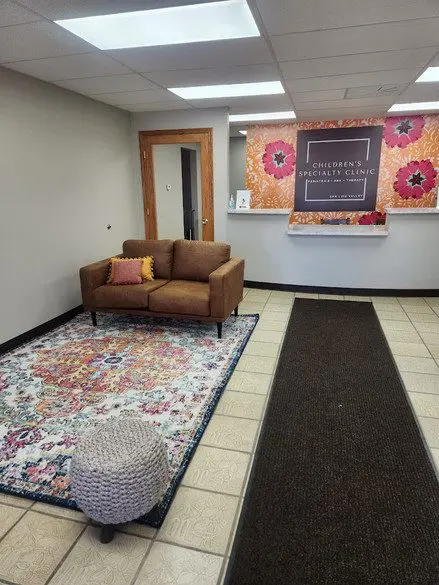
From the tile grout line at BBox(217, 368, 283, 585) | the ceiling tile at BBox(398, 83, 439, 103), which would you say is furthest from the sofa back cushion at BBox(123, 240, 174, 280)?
the ceiling tile at BBox(398, 83, 439, 103)

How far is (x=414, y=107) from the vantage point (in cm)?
508

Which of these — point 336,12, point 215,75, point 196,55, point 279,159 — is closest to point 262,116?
point 279,159

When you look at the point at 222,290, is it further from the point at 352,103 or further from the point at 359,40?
the point at 352,103

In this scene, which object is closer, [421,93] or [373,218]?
[421,93]

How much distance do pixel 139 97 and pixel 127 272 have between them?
2.04 meters

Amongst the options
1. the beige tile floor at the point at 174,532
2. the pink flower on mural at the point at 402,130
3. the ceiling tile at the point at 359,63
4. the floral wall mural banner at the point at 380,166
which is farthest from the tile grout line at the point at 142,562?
the pink flower on mural at the point at 402,130

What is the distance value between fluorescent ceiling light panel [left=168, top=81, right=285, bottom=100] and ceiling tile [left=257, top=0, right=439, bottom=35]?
1.48 meters

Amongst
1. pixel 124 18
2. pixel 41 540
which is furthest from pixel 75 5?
pixel 41 540

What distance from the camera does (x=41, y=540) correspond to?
64.9 inches

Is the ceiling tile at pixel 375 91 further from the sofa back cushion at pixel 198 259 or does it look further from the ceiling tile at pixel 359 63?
the sofa back cushion at pixel 198 259

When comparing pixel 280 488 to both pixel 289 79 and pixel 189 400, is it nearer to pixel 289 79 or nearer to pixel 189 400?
pixel 189 400

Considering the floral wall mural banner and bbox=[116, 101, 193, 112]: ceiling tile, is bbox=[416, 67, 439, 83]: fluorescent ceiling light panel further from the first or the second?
bbox=[116, 101, 193, 112]: ceiling tile

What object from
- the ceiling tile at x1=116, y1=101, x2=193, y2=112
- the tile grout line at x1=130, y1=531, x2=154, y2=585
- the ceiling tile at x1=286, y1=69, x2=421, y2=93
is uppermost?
the ceiling tile at x1=116, y1=101, x2=193, y2=112

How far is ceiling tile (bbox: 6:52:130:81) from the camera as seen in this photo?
3.01 meters
